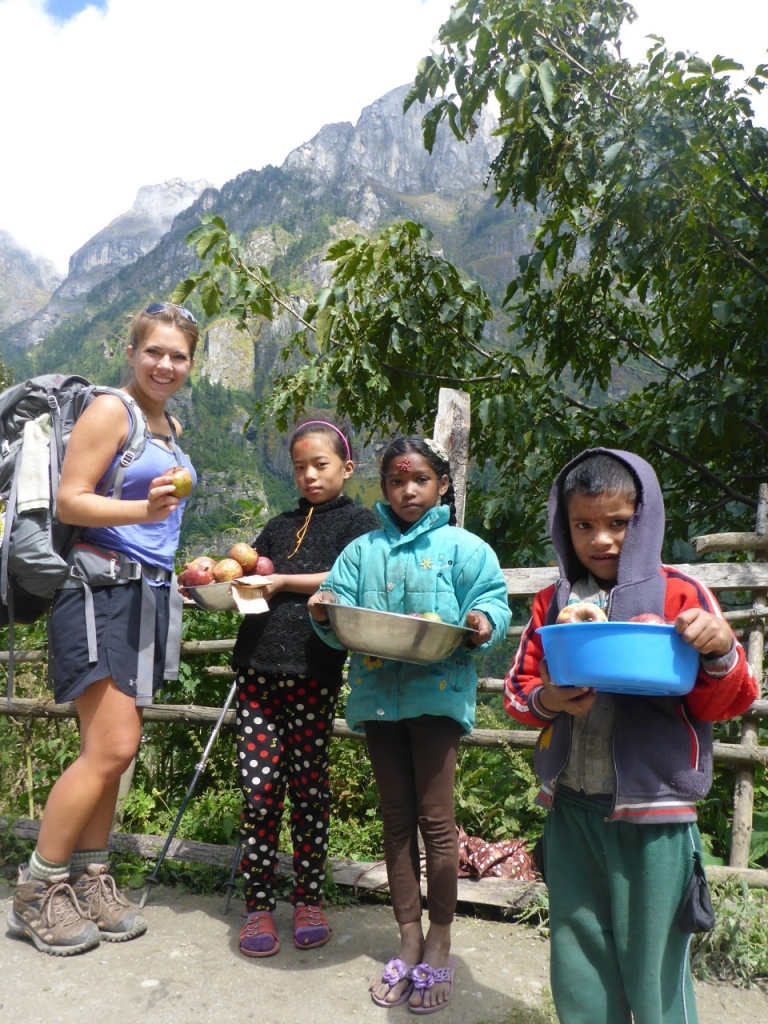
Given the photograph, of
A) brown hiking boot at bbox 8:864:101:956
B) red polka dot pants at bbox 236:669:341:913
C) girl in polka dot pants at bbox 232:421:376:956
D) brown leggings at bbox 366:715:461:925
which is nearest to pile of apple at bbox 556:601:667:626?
brown leggings at bbox 366:715:461:925

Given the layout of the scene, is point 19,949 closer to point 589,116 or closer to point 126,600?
point 126,600

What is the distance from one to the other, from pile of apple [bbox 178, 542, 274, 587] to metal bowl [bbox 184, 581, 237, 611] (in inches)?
0.8

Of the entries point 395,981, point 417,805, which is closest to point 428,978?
point 395,981

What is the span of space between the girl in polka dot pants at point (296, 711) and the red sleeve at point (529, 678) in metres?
1.04

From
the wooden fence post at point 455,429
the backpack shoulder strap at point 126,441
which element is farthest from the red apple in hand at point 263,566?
the wooden fence post at point 455,429

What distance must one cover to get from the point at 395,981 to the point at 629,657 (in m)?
1.58

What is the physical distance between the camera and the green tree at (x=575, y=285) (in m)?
3.64

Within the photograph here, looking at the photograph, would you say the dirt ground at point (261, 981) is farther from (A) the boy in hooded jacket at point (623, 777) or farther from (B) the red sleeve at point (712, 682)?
(B) the red sleeve at point (712, 682)

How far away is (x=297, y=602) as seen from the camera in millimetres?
2941

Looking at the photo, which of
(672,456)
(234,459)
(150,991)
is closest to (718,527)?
(672,456)

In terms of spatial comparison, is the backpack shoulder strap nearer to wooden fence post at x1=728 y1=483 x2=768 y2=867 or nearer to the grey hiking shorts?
the grey hiking shorts

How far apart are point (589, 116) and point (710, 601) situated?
312 cm

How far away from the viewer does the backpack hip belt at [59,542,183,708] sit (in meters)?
2.73

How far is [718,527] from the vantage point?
15.6 ft
